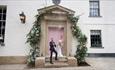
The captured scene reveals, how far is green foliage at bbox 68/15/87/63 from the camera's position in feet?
41.0

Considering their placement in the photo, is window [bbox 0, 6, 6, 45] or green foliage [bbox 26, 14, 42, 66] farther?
window [bbox 0, 6, 6, 45]

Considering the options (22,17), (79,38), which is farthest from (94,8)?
(22,17)

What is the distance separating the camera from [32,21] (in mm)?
12891

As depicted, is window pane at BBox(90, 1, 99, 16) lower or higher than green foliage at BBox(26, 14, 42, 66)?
higher

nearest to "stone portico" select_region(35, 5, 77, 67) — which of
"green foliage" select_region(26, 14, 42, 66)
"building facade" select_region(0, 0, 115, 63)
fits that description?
"green foliage" select_region(26, 14, 42, 66)

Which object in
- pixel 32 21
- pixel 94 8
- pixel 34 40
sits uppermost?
pixel 94 8

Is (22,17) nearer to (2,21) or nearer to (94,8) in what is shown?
(2,21)

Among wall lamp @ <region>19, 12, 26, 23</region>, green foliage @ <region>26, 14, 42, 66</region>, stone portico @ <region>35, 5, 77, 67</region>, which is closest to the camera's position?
green foliage @ <region>26, 14, 42, 66</region>

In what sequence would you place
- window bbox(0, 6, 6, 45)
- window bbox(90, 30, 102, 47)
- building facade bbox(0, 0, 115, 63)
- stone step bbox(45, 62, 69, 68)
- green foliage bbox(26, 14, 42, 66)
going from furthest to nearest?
1. window bbox(90, 30, 102, 47)
2. window bbox(0, 6, 6, 45)
3. building facade bbox(0, 0, 115, 63)
4. green foliage bbox(26, 14, 42, 66)
5. stone step bbox(45, 62, 69, 68)

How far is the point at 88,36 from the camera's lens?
45.5 ft

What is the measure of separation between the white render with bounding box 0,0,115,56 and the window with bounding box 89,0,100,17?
13.9 inches

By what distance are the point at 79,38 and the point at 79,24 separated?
1.25 meters

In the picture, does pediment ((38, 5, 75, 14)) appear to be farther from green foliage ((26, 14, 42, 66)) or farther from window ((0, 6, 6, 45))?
window ((0, 6, 6, 45))

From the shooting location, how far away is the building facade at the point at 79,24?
41.4ft
